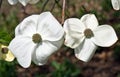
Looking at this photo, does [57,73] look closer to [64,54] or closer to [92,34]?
[64,54]

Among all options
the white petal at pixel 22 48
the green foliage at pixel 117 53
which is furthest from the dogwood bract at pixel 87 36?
the green foliage at pixel 117 53

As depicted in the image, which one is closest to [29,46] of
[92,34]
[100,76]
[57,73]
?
[92,34]

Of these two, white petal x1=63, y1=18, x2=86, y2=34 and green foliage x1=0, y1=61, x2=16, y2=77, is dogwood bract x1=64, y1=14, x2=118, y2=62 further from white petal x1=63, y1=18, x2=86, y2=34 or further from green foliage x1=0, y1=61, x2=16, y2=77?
green foliage x1=0, y1=61, x2=16, y2=77

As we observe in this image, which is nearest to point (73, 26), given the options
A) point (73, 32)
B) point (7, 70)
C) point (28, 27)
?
point (73, 32)

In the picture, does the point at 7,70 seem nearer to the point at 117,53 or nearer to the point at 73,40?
the point at 117,53

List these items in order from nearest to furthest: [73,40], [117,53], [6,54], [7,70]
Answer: [73,40] < [6,54] < [7,70] < [117,53]

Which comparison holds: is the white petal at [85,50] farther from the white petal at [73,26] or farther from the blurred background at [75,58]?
the blurred background at [75,58]
